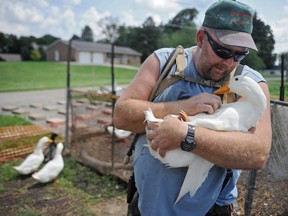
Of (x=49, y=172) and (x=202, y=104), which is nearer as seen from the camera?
(x=202, y=104)

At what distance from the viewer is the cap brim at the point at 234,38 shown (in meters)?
1.66

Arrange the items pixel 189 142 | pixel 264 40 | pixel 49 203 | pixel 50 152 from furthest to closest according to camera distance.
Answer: pixel 50 152
pixel 49 203
pixel 264 40
pixel 189 142

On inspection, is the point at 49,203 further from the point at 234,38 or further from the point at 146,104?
the point at 234,38

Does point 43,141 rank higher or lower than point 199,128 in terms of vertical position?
lower

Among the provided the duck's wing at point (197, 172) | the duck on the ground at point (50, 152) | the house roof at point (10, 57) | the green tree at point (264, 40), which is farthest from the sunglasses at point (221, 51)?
the house roof at point (10, 57)

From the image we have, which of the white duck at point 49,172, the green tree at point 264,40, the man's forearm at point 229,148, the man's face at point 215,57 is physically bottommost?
the white duck at point 49,172

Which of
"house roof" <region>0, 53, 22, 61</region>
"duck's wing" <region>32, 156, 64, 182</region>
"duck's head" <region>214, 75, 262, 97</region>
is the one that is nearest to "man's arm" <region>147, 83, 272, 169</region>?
"duck's head" <region>214, 75, 262, 97</region>

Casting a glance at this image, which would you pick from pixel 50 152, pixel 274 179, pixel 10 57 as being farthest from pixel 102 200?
pixel 10 57

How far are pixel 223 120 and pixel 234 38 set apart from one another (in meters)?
0.48

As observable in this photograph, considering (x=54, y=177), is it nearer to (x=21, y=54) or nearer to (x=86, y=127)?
(x=86, y=127)

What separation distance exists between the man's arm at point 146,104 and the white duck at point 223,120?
54mm

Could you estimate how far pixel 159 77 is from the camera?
74.3 inches

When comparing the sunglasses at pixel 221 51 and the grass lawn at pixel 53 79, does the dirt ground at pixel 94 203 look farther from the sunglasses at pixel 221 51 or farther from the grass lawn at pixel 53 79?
the grass lawn at pixel 53 79

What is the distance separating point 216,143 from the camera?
1.54 metres
